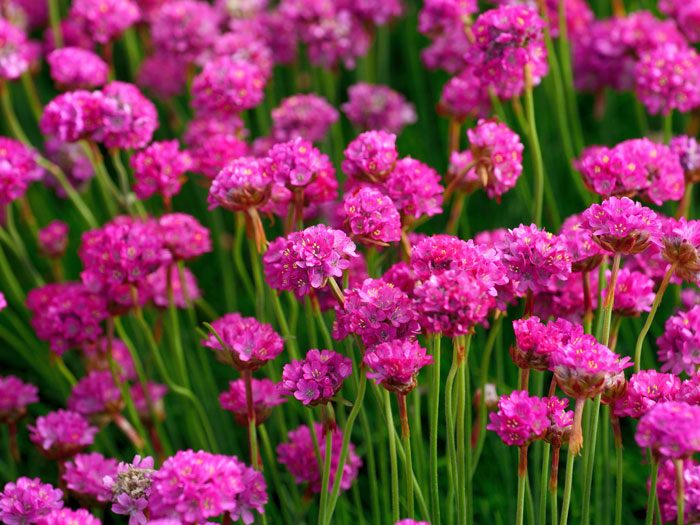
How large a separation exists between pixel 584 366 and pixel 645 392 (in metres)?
0.22

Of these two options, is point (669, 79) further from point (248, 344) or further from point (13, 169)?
point (13, 169)

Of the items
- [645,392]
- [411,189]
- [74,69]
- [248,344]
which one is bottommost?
[645,392]

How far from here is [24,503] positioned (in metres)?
1.85

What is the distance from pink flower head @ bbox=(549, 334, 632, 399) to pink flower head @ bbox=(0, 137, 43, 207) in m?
1.52

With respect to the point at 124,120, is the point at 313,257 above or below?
below

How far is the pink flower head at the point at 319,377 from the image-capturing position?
5.77ft

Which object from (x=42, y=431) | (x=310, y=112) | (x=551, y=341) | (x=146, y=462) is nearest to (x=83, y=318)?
(x=42, y=431)

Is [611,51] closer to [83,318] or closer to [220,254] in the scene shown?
[220,254]

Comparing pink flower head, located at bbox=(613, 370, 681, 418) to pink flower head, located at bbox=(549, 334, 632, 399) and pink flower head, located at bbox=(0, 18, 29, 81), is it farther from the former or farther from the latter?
pink flower head, located at bbox=(0, 18, 29, 81)

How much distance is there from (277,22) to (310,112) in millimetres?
577

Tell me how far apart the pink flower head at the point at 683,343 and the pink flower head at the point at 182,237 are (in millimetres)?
1121

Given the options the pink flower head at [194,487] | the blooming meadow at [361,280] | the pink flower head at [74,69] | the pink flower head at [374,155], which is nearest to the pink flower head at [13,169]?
the blooming meadow at [361,280]

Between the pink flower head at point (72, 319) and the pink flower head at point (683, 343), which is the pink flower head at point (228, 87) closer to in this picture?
the pink flower head at point (72, 319)

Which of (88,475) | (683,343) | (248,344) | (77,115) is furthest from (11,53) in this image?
(683,343)
